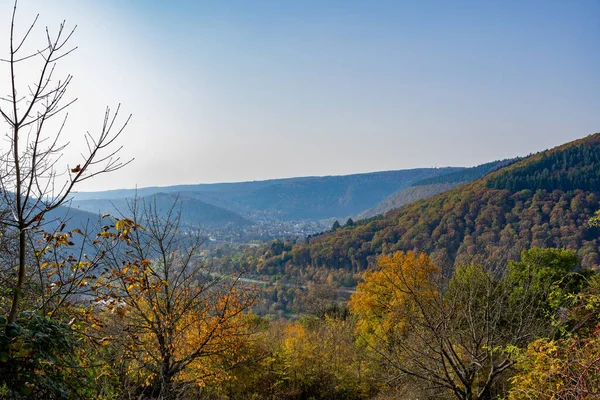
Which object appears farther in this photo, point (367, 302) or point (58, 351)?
point (367, 302)

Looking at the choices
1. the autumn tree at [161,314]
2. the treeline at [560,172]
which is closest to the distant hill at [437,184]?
the treeline at [560,172]

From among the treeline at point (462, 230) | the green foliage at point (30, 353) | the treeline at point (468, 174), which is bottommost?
the treeline at point (462, 230)

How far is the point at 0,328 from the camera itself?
107 inches

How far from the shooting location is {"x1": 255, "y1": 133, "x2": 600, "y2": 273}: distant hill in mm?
50938

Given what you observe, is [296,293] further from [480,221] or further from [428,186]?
[428,186]

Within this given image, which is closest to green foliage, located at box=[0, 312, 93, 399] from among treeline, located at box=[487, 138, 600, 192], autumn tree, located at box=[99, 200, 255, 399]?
autumn tree, located at box=[99, 200, 255, 399]

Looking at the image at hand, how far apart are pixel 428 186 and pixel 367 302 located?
174121 millimetres

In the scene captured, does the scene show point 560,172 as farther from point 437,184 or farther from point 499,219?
point 437,184

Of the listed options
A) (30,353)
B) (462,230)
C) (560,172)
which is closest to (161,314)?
(30,353)

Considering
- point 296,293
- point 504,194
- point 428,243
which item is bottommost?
point 296,293

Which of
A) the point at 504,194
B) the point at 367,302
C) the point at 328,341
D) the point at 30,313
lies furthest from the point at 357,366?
the point at 504,194

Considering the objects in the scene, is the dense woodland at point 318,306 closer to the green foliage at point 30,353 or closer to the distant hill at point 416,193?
the green foliage at point 30,353

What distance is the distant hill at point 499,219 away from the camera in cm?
5094

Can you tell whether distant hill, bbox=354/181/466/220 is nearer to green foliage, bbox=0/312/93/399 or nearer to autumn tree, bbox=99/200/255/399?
autumn tree, bbox=99/200/255/399
